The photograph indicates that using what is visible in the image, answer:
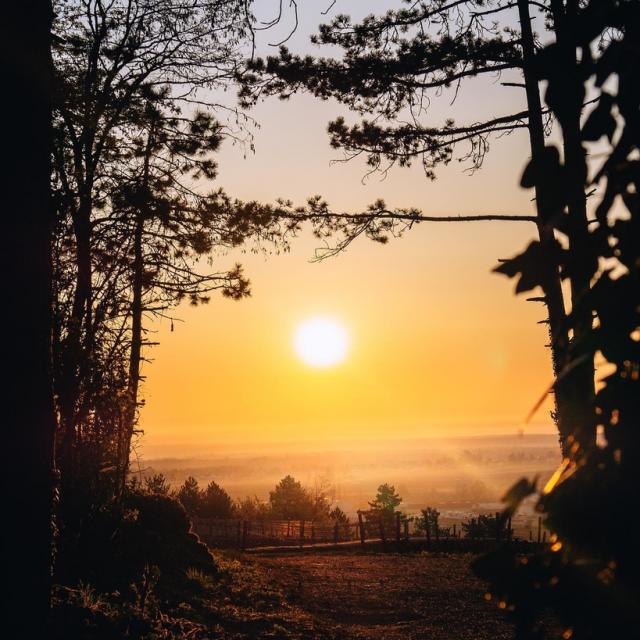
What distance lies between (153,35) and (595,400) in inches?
569

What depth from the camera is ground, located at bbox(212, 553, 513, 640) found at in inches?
373

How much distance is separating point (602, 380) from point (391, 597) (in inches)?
469

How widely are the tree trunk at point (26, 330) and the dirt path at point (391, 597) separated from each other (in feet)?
21.4

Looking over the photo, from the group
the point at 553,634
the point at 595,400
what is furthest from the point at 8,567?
the point at 553,634

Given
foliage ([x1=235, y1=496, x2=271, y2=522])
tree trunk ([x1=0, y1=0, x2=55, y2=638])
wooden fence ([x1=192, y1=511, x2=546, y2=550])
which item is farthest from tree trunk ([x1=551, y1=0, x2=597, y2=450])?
foliage ([x1=235, y1=496, x2=271, y2=522])

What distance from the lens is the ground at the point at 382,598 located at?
9.47m

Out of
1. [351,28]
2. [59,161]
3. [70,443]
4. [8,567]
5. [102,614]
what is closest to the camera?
[8,567]

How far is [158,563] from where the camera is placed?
1127 cm

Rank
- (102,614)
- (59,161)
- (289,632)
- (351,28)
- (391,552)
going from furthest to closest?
(391,552) < (59,161) < (351,28) < (289,632) < (102,614)

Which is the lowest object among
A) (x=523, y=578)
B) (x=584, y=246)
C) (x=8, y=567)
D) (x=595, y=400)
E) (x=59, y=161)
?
(x=8, y=567)

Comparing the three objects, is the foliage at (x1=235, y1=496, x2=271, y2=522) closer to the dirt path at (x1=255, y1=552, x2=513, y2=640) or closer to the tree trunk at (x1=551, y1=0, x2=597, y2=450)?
the dirt path at (x1=255, y1=552, x2=513, y2=640)

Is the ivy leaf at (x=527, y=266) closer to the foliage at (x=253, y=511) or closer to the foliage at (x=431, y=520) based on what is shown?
the foliage at (x=431, y=520)

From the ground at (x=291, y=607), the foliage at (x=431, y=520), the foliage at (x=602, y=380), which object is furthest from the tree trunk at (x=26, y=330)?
the foliage at (x=431, y=520)

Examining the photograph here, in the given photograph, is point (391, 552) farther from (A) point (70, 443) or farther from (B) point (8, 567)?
(B) point (8, 567)
